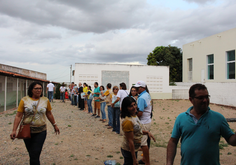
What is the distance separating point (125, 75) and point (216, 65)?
9490mm

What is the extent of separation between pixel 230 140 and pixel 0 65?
20615mm

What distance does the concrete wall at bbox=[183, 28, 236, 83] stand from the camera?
64.1ft

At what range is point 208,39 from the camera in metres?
22.0

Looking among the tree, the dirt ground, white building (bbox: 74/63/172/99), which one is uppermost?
the tree

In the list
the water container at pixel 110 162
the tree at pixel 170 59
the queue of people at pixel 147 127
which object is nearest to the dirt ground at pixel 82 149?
the water container at pixel 110 162

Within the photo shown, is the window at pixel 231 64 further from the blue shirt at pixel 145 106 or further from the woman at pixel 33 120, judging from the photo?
the woman at pixel 33 120

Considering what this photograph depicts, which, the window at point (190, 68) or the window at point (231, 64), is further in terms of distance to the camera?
the window at point (190, 68)

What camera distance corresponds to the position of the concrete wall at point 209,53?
19.5m

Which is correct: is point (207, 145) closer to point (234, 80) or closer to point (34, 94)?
point (34, 94)

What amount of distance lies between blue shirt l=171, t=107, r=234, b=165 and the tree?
34.1 metres

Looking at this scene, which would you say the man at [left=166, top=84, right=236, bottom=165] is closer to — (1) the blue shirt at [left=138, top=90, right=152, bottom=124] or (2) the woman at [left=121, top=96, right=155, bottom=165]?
(2) the woman at [left=121, top=96, right=155, bottom=165]

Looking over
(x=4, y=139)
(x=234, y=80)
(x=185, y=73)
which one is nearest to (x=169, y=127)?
(x=4, y=139)

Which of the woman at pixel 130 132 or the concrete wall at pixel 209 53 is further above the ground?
the concrete wall at pixel 209 53

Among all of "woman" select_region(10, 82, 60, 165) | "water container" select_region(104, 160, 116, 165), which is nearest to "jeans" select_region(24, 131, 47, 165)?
"woman" select_region(10, 82, 60, 165)
